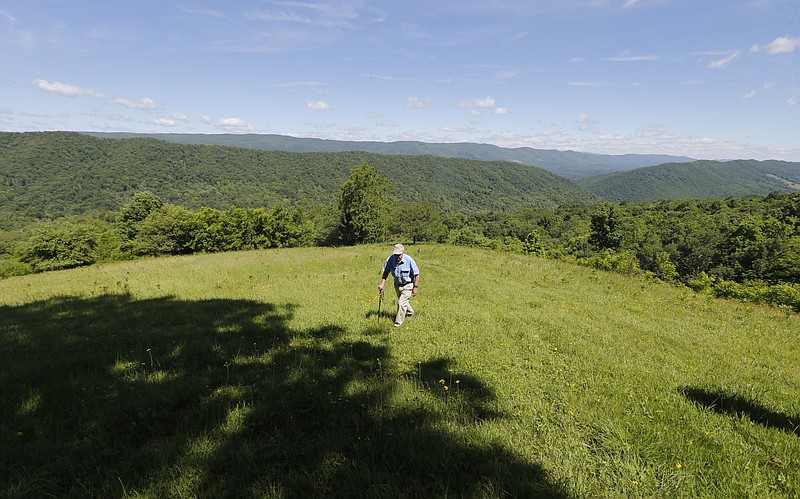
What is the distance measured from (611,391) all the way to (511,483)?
124 inches

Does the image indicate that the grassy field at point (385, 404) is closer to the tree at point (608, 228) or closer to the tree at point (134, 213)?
the tree at point (134, 213)

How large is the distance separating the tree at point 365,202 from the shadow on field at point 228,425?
37.3 meters

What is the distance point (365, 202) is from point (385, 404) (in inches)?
1579

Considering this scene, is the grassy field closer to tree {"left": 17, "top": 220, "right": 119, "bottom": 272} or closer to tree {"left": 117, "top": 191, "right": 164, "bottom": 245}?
tree {"left": 17, "top": 220, "right": 119, "bottom": 272}

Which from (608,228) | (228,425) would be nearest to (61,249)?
(228,425)

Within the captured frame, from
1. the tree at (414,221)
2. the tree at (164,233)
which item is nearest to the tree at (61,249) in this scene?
the tree at (164,233)

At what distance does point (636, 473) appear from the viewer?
3539mm

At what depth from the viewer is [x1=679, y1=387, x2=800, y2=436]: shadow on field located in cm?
471

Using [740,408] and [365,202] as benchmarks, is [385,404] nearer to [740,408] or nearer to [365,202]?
[740,408]

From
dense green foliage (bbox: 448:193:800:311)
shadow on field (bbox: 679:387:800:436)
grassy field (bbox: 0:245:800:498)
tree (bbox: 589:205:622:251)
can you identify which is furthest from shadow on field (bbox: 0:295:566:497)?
tree (bbox: 589:205:622:251)

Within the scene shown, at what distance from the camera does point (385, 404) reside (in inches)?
186

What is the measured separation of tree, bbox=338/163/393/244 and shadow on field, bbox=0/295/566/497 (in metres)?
37.3

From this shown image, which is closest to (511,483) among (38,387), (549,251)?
(38,387)

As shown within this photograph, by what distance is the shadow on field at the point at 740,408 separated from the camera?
4.71 metres
